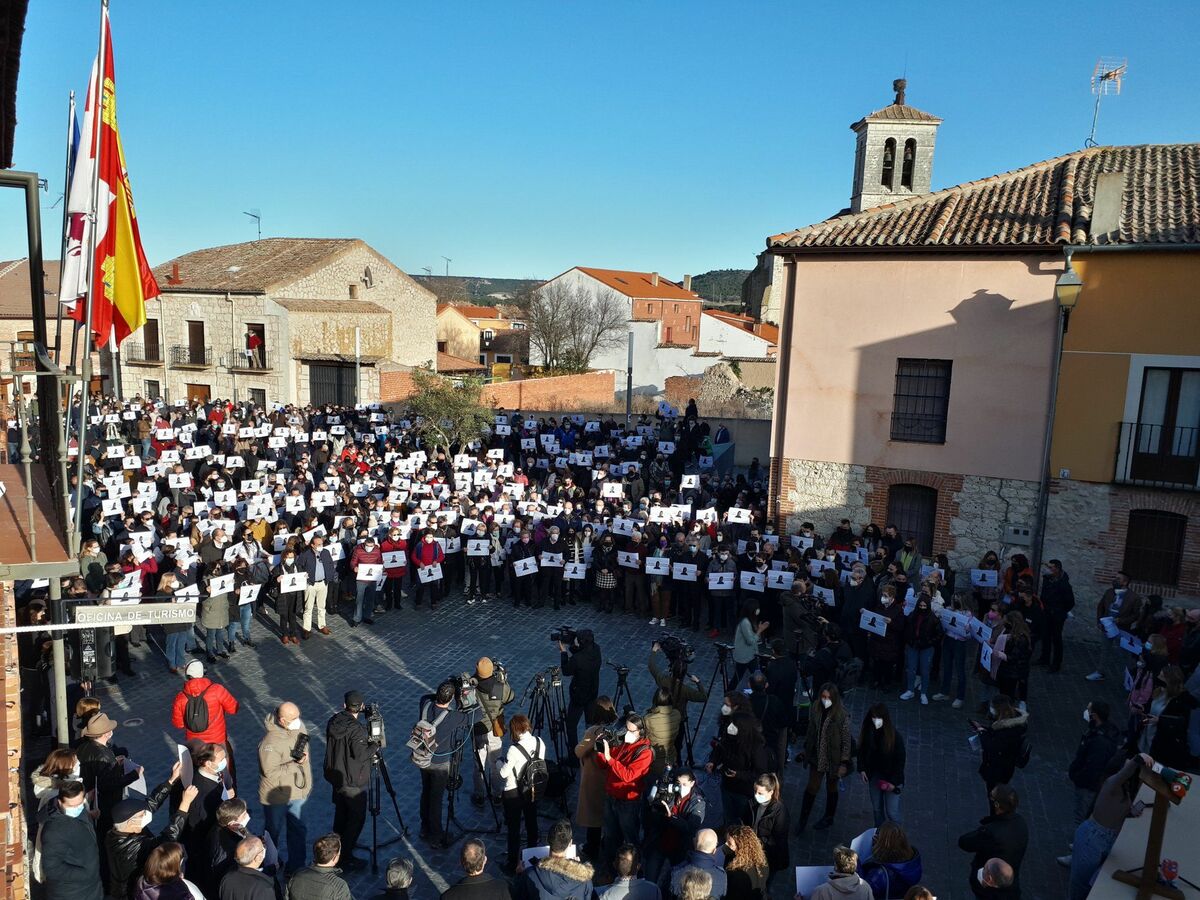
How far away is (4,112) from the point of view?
6531 mm

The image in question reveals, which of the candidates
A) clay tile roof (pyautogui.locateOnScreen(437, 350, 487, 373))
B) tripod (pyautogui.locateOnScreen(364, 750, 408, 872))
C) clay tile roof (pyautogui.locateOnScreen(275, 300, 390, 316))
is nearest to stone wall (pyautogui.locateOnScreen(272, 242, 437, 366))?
clay tile roof (pyautogui.locateOnScreen(275, 300, 390, 316))

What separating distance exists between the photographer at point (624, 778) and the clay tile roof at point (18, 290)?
39.1m

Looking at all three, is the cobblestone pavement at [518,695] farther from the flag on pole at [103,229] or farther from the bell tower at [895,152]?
the bell tower at [895,152]

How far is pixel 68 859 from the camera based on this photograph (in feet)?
20.1

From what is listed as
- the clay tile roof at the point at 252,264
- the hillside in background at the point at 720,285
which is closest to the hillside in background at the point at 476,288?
the hillside in background at the point at 720,285

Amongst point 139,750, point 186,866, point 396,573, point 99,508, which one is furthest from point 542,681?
point 99,508

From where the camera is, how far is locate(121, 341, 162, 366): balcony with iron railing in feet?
131

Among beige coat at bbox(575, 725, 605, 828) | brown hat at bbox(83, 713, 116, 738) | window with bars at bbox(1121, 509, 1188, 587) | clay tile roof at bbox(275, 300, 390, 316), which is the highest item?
clay tile roof at bbox(275, 300, 390, 316)

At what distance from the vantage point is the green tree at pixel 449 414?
25.0 metres

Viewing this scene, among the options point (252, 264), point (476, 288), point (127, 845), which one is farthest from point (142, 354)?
point (476, 288)

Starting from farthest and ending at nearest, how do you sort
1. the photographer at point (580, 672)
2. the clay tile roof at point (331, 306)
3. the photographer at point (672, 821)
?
the clay tile roof at point (331, 306) → the photographer at point (580, 672) → the photographer at point (672, 821)

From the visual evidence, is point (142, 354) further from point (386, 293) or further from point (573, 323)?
point (573, 323)

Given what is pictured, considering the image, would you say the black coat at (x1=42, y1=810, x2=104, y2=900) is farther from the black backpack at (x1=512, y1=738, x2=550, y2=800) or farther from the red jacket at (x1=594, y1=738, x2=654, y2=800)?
the red jacket at (x1=594, y1=738, x2=654, y2=800)

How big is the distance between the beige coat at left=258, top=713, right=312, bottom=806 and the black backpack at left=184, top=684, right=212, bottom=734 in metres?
1.04
